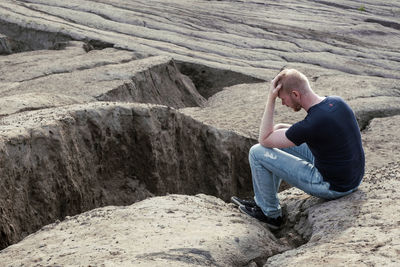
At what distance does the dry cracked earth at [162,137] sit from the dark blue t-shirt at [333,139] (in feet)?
0.73

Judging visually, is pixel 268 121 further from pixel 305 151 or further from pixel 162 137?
pixel 162 137

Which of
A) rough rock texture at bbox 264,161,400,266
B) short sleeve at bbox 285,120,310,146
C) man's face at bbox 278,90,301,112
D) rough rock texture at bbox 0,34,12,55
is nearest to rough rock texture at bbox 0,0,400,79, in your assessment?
rough rock texture at bbox 0,34,12,55

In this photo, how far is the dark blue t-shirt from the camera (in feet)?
12.7

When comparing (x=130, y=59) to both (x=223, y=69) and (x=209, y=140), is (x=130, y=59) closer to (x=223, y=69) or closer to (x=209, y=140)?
(x=223, y=69)

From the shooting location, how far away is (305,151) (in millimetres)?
4395

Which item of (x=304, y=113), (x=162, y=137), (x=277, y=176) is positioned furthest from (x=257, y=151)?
(x=304, y=113)

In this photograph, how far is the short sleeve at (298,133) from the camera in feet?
12.6

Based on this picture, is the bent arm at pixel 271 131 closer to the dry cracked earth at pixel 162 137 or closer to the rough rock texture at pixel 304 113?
the dry cracked earth at pixel 162 137

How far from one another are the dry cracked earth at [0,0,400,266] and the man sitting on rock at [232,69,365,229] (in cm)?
15

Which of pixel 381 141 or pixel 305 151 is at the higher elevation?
pixel 305 151

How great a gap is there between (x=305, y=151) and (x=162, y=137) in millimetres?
1836

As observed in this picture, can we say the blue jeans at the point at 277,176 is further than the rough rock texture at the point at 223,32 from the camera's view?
No

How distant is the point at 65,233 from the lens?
391 cm

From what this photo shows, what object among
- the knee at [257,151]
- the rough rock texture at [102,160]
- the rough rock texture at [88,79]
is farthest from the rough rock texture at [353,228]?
the rough rock texture at [88,79]
